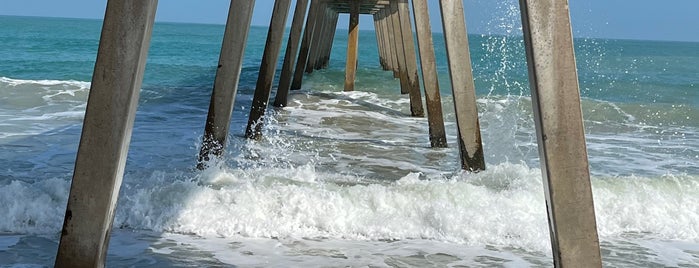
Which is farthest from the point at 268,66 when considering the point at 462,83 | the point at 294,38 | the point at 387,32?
the point at 387,32

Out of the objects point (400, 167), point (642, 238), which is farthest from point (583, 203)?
point (400, 167)

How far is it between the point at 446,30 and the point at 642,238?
6.40 ft

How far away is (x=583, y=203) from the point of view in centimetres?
243

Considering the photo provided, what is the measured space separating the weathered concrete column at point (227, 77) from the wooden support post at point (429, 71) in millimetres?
2523

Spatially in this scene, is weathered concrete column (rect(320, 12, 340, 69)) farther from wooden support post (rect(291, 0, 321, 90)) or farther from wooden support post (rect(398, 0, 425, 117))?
wooden support post (rect(398, 0, 425, 117))

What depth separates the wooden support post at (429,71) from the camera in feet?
24.2

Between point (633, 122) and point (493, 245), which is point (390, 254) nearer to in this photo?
point (493, 245)

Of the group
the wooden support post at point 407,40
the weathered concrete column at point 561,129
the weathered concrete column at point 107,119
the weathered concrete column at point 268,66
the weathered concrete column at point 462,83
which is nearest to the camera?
the weathered concrete column at point 561,129

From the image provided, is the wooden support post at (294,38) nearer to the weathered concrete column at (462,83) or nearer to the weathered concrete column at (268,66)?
the weathered concrete column at (268,66)

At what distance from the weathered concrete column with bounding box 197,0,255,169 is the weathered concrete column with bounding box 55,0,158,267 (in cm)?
222

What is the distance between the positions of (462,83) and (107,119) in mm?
3530

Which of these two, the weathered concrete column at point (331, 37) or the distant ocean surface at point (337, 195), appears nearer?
the distant ocean surface at point (337, 195)

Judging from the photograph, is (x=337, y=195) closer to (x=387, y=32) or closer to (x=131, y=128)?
(x=131, y=128)

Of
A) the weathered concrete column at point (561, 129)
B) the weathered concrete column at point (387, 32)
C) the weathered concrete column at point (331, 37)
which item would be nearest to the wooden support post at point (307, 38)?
the weathered concrete column at point (387, 32)
